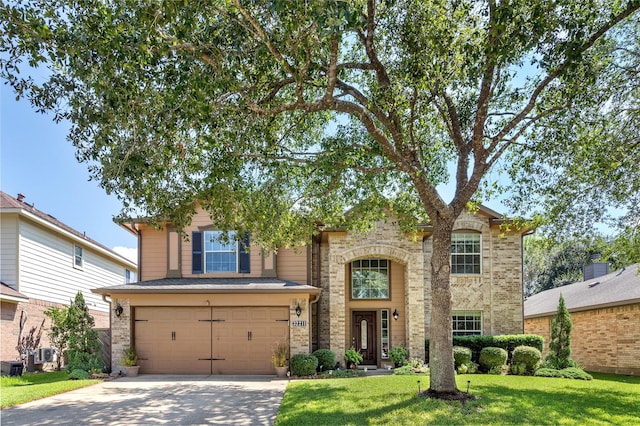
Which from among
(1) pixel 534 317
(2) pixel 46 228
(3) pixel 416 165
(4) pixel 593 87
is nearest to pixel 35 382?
(2) pixel 46 228

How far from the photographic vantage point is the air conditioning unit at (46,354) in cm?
1722

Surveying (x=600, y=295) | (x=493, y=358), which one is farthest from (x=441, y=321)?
(x=600, y=295)

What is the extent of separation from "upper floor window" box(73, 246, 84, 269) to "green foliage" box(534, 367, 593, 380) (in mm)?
17455

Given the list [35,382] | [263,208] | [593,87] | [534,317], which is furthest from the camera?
[534,317]

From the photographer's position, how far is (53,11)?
23.4 feet

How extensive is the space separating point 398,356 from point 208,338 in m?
6.21

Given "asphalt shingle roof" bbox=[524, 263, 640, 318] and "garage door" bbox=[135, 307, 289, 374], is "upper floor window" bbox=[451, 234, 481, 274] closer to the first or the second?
"asphalt shingle roof" bbox=[524, 263, 640, 318]

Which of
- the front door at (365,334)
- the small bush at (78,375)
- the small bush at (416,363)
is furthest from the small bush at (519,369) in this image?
the small bush at (78,375)

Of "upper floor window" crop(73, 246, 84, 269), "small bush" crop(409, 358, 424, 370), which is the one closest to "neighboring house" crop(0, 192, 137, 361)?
"upper floor window" crop(73, 246, 84, 269)

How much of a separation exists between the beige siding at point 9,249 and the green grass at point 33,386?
3168 mm

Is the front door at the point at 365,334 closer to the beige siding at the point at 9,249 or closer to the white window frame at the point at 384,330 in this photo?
the white window frame at the point at 384,330

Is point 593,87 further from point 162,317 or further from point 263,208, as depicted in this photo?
point 162,317

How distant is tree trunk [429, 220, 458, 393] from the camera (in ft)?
32.7

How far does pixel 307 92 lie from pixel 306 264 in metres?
7.16
